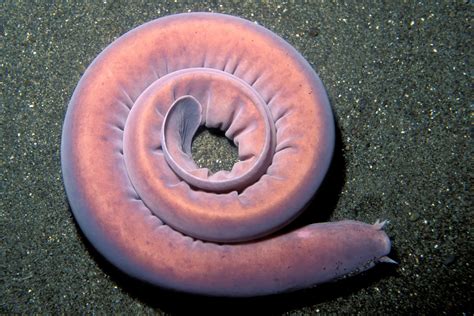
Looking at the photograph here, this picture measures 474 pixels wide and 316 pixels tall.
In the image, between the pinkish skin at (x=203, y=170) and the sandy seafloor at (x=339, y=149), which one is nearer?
the pinkish skin at (x=203, y=170)

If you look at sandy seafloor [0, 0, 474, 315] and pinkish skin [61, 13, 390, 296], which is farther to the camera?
sandy seafloor [0, 0, 474, 315]

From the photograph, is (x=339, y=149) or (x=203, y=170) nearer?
(x=203, y=170)

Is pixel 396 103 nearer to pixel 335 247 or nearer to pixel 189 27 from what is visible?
pixel 335 247

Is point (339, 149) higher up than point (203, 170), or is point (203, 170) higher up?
point (339, 149)
